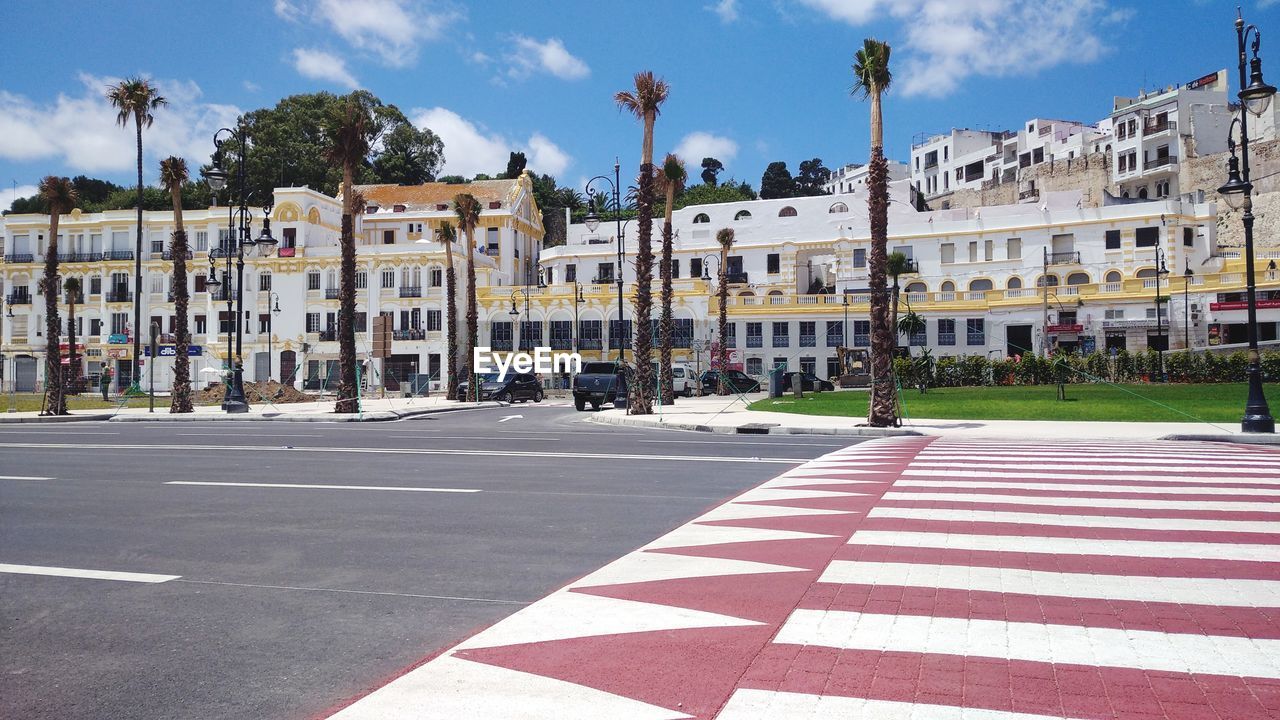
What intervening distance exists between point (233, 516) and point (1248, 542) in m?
9.73

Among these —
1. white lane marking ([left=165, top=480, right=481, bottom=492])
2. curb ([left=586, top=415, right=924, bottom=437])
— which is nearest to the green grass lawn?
curb ([left=586, top=415, right=924, bottom=437])

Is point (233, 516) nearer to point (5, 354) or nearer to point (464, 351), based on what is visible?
point (464, 351)

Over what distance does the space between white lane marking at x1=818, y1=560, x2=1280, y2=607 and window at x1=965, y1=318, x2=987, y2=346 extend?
185ft

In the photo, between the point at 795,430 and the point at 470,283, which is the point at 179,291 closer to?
the point at 470,283

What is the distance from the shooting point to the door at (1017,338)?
58250mm

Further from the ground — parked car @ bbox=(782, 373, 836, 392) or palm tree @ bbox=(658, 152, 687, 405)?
palm tree @ bbox=(658, 152, 687, 405)

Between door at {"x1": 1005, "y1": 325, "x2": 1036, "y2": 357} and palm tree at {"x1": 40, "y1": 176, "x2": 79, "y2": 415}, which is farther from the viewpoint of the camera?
door at {"x1": 1005, "y1": 325, "x2": 1036, "y2": 357}

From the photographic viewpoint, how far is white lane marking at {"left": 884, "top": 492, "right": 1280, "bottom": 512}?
9.40 m

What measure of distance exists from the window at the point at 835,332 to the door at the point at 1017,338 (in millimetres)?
10517

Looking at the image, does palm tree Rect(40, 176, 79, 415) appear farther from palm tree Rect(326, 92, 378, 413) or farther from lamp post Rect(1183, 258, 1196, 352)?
lamp post Rect(1183, 258, 1196, 352)

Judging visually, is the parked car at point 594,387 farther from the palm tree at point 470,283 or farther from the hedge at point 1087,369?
the hedge at point 1087,369

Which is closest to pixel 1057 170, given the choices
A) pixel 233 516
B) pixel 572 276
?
pixel 572 276

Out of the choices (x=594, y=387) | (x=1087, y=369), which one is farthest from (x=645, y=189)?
(x=1087, y=369)

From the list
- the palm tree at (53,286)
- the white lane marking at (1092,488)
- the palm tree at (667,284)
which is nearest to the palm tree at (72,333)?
the palm tree at (53,286)
